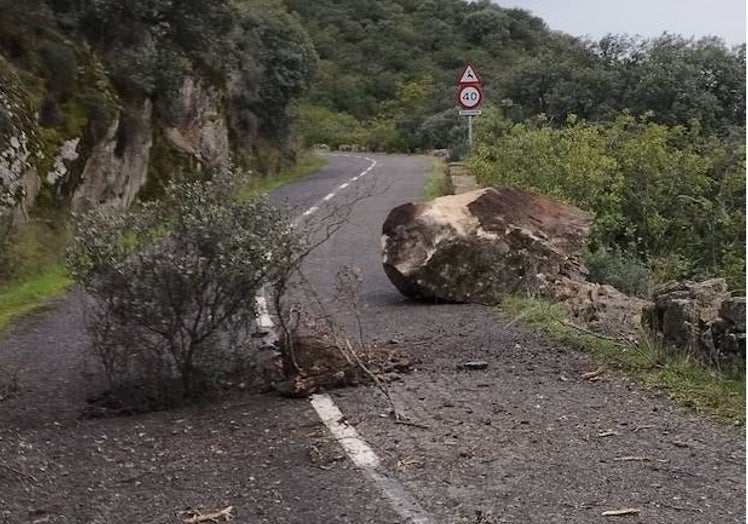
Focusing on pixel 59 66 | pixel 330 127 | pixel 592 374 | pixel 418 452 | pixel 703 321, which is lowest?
pixel 592 374

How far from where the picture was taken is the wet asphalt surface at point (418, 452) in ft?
14.8

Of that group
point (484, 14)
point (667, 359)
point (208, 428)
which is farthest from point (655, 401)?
point (484, 14)

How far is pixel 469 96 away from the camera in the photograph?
20.5 meters

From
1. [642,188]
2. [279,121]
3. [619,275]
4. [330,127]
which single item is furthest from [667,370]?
[330,127]

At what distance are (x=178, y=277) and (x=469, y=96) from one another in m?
15.0

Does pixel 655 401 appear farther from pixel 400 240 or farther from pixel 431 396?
pixel 400 240

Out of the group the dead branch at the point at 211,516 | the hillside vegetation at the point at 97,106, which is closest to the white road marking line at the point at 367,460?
the dead branch at the point at 211,516

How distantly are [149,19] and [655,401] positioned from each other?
543 inches

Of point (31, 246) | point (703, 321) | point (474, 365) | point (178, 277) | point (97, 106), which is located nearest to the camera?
point (178, 277)

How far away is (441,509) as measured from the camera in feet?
14.5

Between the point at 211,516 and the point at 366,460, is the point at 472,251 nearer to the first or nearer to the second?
the point at 366,460

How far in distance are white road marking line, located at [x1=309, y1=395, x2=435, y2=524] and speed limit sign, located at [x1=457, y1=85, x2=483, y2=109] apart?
48.2 feet

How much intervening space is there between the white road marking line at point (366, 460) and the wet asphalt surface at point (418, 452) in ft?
0.18

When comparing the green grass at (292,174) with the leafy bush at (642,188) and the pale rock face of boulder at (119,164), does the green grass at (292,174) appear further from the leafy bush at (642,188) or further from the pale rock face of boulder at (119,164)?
the leafy bush at (642,188)
